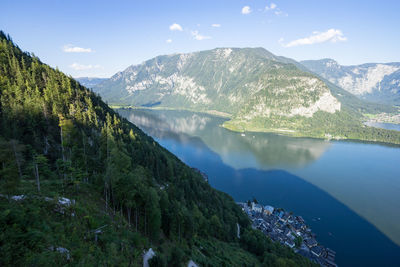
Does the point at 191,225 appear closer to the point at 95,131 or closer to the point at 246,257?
the point at 246,257

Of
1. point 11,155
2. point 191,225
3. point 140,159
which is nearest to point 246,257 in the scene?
point 191,225

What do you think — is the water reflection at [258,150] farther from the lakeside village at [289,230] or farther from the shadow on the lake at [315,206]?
the lakeside village at [289,230]

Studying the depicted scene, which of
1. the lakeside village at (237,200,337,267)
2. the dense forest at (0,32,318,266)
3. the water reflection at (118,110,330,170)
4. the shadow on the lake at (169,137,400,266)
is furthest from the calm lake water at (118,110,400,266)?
the dense forest at (0,32,318,266)

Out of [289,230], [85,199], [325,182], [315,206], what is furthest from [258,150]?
[85,199]

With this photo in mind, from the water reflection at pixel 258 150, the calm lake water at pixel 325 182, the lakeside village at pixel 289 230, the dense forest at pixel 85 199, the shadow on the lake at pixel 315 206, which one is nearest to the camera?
the dense forest at pixel 85 199

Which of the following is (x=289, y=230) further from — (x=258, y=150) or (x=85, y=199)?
(x=258, y=150)

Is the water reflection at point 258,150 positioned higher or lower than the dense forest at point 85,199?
lower

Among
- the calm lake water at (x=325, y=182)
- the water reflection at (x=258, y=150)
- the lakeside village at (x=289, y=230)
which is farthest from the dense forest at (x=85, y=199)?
the water reflection at (x=258, y=150)
